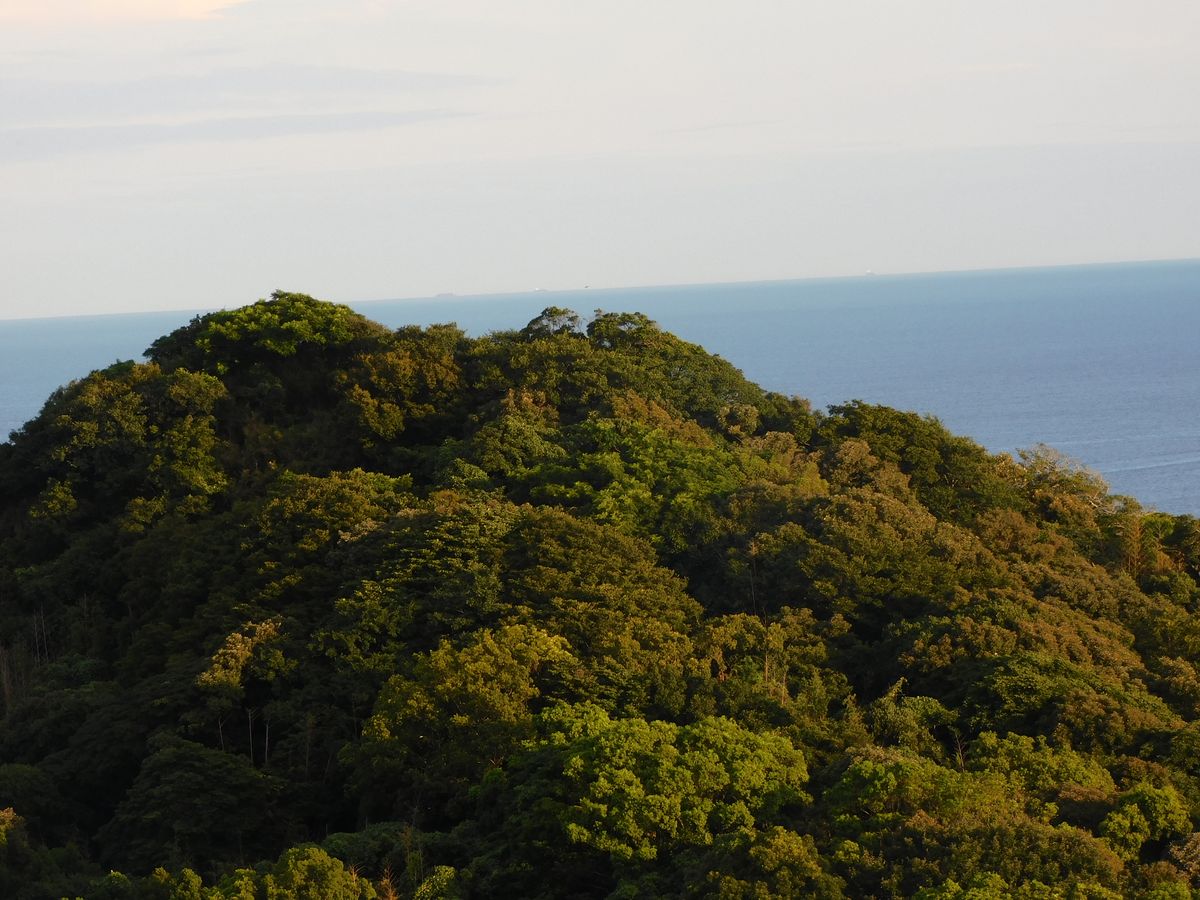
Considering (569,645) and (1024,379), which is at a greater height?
(569,645)

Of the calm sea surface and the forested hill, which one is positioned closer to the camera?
the forested hill

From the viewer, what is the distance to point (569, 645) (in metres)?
27.5

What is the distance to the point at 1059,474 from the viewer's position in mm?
40625

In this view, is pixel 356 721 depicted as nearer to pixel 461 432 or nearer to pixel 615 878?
pixel 615 878

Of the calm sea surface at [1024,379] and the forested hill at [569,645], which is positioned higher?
the forested hill at [569,645]

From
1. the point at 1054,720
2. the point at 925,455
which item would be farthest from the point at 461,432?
the point at 1054,720

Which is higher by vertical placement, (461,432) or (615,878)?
(461,432)

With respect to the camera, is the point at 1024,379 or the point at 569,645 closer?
the point at 569,645

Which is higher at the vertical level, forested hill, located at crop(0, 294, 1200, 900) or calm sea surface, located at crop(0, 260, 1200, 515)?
forested hill, located at crop(0, 294, 1200, 900)

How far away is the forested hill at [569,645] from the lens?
69.9 ft

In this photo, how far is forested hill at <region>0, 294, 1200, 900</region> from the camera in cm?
2131

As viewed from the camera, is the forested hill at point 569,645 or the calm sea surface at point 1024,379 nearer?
the forested hill at point 569,645

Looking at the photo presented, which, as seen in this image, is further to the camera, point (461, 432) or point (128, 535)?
point (461, 432)

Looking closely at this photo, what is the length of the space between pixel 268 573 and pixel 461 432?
32.6 feet
